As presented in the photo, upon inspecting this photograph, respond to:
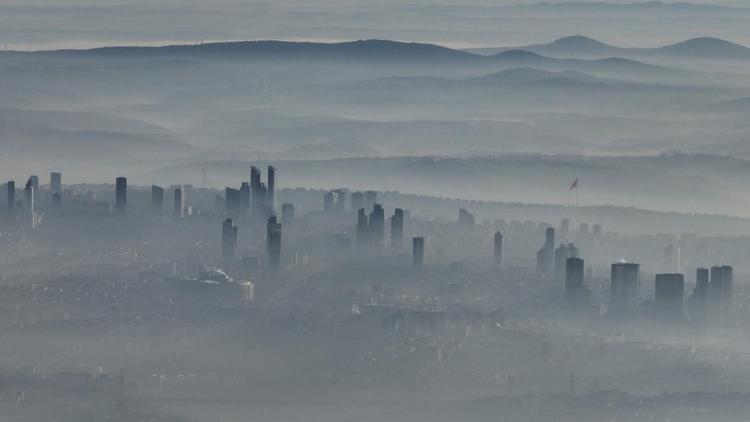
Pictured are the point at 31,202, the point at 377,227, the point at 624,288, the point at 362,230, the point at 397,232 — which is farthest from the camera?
the point at 31,202

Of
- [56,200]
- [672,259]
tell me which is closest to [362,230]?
[672,259]

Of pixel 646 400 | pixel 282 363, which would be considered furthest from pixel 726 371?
pixel 282 363

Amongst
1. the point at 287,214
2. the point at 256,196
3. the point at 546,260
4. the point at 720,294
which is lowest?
the point at 720,294

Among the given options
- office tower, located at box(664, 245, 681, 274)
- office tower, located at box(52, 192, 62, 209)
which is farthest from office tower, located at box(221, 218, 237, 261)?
office tower, located at box(664, 245, 681, 274)

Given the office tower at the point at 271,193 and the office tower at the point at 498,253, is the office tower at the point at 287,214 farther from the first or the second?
the office tower at the point at 498,253

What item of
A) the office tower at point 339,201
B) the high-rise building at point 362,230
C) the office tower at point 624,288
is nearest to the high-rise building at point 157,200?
the office tower at point 339,201

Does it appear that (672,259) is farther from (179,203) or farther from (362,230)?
(179,203)

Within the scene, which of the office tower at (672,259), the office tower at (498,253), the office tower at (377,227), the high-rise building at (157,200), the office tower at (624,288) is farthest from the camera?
the high-rise building at (157,200)

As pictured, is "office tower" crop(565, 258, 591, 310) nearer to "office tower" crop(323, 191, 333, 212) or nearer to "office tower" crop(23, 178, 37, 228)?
"office tower" crop(323, 191, 333, 212)
